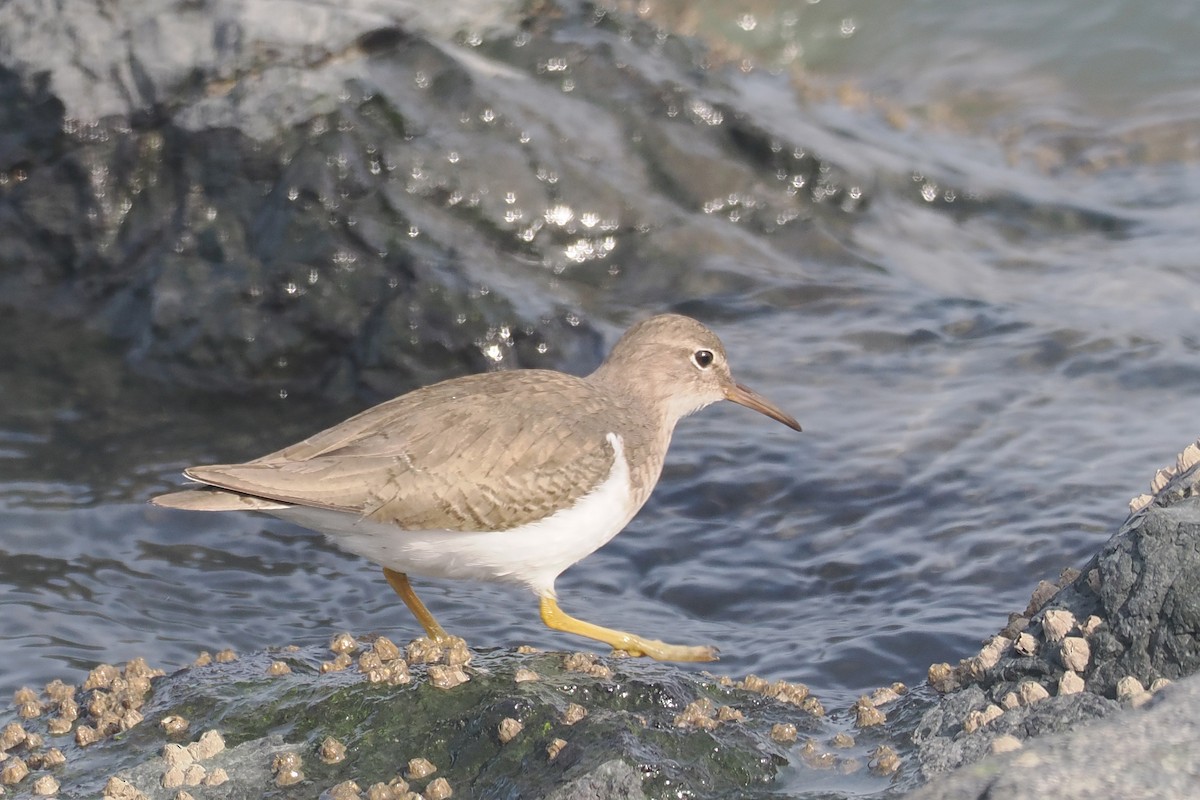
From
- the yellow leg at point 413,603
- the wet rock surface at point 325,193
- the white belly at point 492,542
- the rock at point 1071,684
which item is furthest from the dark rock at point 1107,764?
the wet rock surface at point 325,193

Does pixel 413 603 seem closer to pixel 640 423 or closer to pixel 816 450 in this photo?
pixel 640 423

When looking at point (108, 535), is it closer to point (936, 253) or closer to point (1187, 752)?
point (1187, 752)

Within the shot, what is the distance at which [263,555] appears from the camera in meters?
7.35

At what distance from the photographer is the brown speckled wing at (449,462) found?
5414 millimetres

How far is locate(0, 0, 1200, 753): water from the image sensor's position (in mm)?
6668

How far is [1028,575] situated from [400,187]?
4.84m

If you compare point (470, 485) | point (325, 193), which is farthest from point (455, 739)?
point (325, 193)

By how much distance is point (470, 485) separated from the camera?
556 cm

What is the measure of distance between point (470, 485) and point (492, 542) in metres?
0.25

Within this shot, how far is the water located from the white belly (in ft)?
2.71

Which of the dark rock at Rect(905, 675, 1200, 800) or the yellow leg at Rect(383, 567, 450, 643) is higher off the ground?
the dark rock at Rect(905, 675, 1200, 800)

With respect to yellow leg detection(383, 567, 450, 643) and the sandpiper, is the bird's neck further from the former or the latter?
yellow leg detection(383, 567, 450, 643)

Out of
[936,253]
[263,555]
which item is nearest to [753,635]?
[263,555]

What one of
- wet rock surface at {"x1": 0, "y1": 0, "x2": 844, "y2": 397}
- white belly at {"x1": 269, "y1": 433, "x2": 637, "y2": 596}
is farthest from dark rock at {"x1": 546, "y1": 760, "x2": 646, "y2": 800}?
wet rock surface at {"x1": 0, "y1": 0, "x2": 844, "y2": 397}
